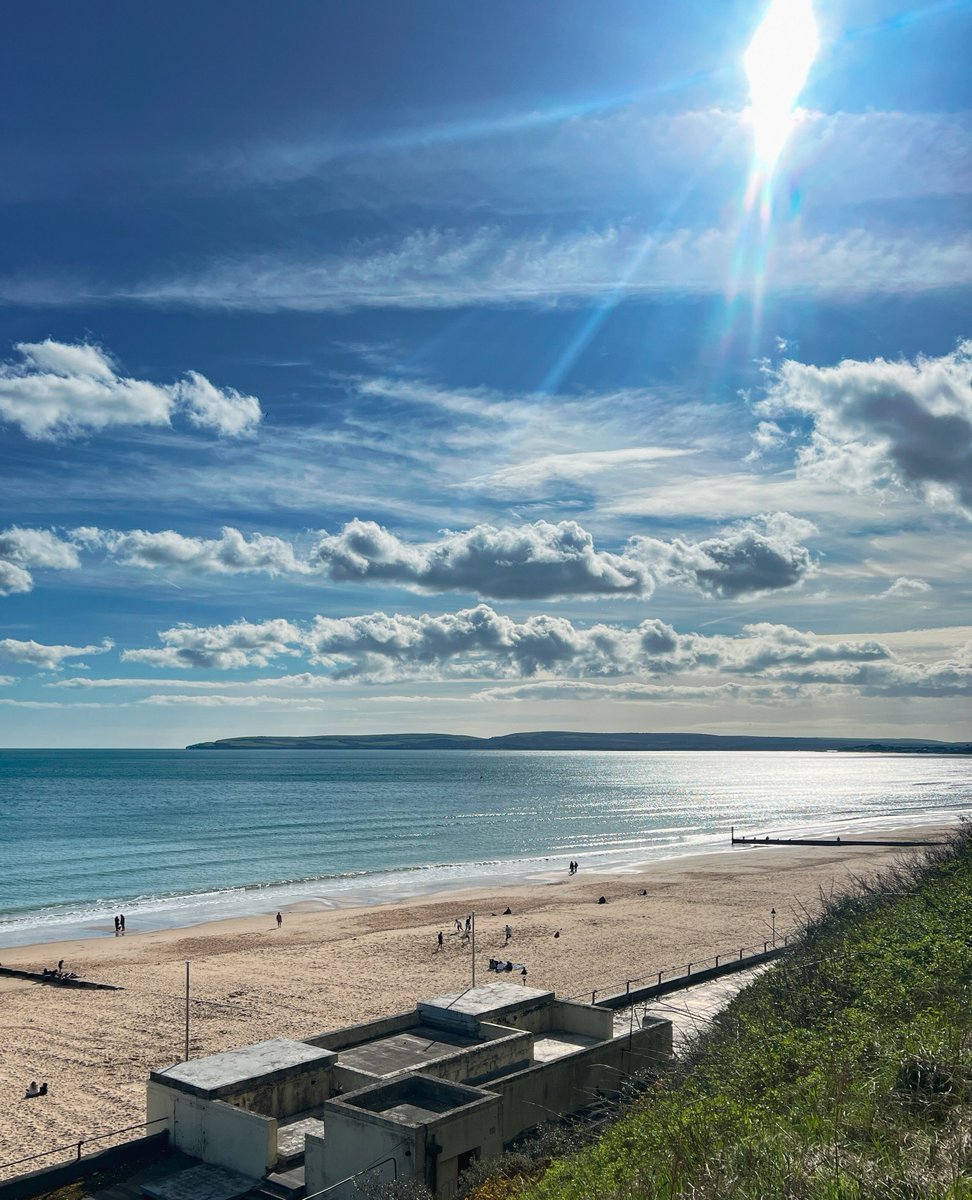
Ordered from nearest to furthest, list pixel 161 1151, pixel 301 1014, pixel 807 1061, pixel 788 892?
pixel 807 1061 < pixel 161 1151 < pixel 301 1014 < pixel 788 892

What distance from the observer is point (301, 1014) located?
31531 millimetres

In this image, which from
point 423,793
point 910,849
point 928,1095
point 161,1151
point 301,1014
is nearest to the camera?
point 928,1095

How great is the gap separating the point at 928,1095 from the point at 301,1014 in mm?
25003

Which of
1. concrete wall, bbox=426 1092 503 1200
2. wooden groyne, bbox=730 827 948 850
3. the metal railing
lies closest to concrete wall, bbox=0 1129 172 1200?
concrete wall, bbox=426 1092 503 1200

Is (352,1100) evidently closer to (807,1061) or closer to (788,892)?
(807,1061)

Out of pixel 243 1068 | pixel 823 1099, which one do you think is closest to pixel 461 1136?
pixel 243 1068

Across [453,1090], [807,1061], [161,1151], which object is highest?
[807,1061]

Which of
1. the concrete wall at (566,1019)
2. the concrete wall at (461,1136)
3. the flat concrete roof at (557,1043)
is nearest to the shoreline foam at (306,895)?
the concrete wall at (566,1019)

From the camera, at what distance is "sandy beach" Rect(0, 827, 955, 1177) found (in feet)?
83.3

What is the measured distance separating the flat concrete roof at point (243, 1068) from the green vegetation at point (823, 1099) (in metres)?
5.40

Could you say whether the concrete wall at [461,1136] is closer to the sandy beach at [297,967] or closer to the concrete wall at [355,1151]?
the concrete wall at [355,1151]

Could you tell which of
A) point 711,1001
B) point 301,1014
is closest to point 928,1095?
point 711,1001

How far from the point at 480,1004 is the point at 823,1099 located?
11133mm

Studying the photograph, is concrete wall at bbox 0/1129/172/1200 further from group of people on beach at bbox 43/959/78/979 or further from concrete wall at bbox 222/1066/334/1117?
group of people on beach at bbox 43/959/78/979
